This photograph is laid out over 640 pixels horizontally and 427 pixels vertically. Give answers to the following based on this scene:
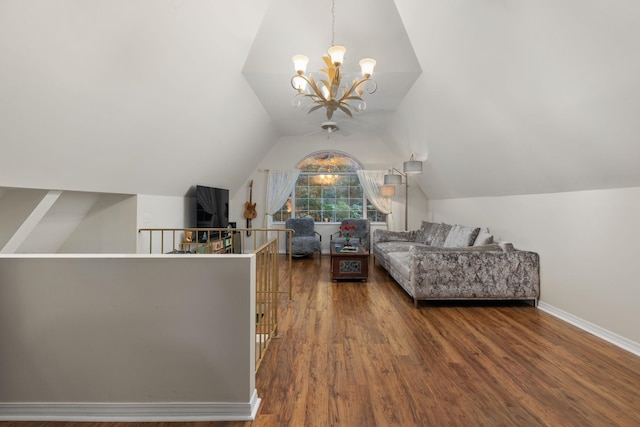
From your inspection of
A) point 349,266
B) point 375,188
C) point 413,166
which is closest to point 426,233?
point 413,166

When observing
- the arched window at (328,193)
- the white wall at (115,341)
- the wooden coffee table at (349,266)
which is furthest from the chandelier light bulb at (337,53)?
the arched window at (328,193)

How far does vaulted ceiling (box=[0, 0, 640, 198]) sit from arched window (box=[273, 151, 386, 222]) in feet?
9.24

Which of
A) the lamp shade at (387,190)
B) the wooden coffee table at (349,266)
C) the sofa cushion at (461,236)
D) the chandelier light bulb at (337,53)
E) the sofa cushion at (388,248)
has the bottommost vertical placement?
the wooden coffee table at (349,266)

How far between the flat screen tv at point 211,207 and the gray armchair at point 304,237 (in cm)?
155

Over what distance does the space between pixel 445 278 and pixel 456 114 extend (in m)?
2.10

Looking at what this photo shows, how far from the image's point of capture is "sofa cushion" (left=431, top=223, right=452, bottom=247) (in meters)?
5.35

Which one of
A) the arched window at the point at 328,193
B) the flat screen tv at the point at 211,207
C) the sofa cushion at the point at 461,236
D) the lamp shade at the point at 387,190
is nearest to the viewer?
the sofa cushion at the point at 461,236

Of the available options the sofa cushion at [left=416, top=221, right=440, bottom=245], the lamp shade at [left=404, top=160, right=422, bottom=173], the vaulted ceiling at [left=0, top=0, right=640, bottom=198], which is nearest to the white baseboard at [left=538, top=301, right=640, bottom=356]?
the vaulted ceiling at [left=0, top=0, right=640, bottom=198]

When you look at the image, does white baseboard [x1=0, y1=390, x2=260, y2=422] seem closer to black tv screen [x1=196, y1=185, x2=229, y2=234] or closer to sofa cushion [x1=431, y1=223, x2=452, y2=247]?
black tv screen [x1=196, y1=185, x2=229, y2=234]

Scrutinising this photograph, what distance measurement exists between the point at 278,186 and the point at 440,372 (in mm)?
5874

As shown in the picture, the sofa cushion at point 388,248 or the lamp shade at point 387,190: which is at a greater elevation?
the lamp shade at point 387,190

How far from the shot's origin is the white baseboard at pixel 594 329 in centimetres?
250

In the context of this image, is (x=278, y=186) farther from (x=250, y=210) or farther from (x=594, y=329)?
(x=594, y=329)

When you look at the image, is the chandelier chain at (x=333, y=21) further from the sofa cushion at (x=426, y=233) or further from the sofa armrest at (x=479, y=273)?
the sofa cushion at (x=426, y=233)
